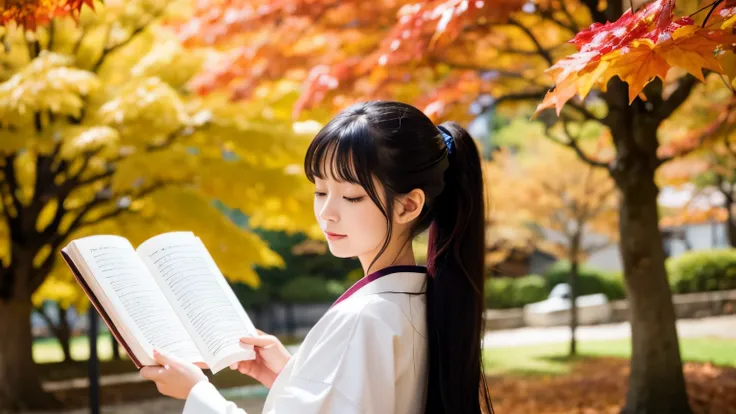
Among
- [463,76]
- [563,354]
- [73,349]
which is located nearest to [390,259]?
[463,76]

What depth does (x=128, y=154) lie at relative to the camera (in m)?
8.15

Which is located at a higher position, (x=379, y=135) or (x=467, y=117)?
(x=467, y=117)

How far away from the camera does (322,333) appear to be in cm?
182

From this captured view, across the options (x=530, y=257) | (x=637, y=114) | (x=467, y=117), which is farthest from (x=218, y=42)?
(x=530, y=257)

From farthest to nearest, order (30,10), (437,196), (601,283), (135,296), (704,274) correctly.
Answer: (601,283)
(704,274)
(30,10)
(437,196)
(135,296)

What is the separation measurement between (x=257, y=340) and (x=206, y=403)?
34 cm

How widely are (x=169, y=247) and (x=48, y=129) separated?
20.7 feet

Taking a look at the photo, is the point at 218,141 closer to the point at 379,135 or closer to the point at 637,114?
the point at 637,114

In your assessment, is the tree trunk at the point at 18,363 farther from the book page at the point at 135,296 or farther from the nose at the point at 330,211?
the nose at the point at 330,211

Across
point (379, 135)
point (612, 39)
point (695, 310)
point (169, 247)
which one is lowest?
point (695, 310)

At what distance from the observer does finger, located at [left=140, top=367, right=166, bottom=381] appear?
1.92 metres

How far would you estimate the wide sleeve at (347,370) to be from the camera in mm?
1726

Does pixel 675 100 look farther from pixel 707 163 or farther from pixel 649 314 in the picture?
pixel 707 163

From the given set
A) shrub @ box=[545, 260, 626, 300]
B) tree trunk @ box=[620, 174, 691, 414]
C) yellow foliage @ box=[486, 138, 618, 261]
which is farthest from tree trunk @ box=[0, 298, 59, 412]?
shrub @ box=[545, 260, 626, 300]
